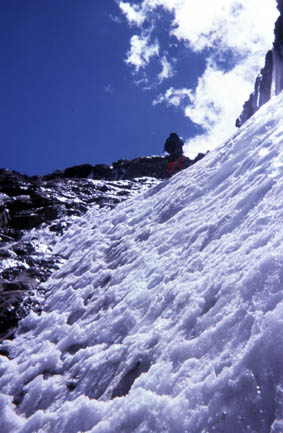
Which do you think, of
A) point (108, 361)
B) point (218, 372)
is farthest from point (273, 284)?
point (108, 361)

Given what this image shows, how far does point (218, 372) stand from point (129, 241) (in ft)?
19.5

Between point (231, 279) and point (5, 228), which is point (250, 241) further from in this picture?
point (5, 228)

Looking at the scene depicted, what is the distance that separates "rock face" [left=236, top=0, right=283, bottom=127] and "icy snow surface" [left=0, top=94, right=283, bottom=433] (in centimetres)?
2724

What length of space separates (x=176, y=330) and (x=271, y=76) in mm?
37477

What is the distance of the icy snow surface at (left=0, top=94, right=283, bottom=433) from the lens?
272 cm

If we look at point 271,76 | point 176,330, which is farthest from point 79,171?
point 176,330

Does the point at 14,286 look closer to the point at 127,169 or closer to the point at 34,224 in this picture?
the point at 34,224

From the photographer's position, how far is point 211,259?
483cm

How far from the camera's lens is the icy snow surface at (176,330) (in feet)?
8.93

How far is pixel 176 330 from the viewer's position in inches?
156

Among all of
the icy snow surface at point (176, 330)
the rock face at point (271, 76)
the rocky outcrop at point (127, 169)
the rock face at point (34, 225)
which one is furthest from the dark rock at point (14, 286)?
the rocky outcrop at point (127, 169)

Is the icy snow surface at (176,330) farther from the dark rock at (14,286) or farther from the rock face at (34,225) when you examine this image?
the dark rock at (14,286)

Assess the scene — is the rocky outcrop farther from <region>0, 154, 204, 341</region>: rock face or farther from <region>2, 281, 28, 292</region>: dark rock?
<region>2, 281, 28, 292</region>: dark rock

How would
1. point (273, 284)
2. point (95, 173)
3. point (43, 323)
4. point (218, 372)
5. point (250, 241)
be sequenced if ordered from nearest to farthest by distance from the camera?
point (218, 372), point (273, 284), point (250, 241), point (43, 323), point (95, 173)
